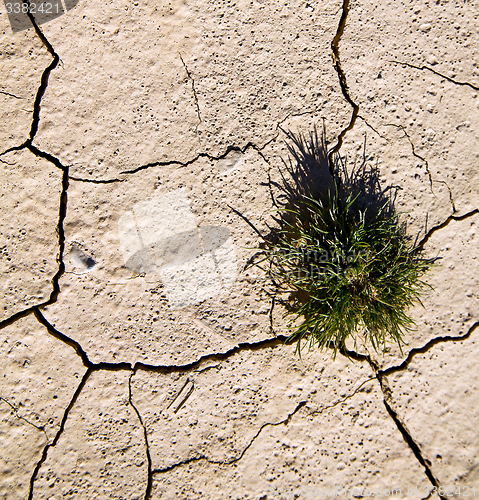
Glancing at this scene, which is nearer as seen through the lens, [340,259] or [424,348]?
[340,259]

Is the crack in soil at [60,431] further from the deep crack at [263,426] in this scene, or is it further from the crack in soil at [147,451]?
the deep crack at [263,426]

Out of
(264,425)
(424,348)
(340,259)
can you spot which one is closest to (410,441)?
(424,348)

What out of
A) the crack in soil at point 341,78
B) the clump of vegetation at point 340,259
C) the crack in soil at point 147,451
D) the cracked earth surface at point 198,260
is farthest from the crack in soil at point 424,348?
the crack in soil at point 147,451

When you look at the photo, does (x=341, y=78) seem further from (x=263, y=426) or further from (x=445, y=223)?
(x=263, y=426)

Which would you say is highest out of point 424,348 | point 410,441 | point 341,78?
point 341,78

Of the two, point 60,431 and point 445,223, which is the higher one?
point 445,223

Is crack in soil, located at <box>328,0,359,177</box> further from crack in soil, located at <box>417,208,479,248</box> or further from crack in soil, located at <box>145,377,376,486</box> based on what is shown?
crack in soil, located at <box>145,377,376,486</box>
